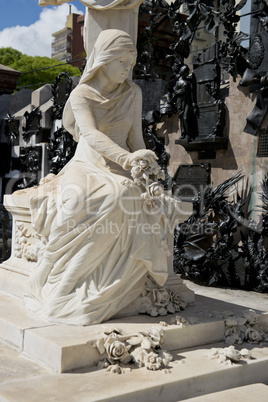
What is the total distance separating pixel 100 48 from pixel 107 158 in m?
0.92

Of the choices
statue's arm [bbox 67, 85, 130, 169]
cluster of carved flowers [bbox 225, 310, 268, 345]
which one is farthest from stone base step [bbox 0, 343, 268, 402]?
statue's arm [bbox 67, 85, 130, 169]

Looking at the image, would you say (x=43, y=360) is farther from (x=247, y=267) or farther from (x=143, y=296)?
(x=247, y=267)

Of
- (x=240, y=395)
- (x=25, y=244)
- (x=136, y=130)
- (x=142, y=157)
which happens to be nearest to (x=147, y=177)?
(x=142, y=157)

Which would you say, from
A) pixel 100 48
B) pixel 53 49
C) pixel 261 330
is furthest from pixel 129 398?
pixel 53 49

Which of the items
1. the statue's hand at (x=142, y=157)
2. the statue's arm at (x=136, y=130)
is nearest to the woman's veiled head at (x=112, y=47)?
the statue's arm at (x=136, y=130)

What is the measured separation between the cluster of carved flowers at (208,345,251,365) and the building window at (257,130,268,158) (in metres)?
4.67

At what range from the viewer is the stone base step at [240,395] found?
315cm

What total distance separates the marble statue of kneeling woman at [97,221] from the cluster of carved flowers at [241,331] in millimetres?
661

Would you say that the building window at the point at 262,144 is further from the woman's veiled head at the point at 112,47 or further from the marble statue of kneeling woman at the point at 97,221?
the woman's veiled head at the point at 112,47

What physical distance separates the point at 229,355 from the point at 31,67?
101 feet

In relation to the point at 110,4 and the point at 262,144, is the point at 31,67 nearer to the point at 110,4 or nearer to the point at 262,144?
the point at 262,144

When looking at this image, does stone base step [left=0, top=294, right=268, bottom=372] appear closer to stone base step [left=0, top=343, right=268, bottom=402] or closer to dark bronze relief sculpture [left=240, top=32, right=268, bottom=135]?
stone base step [left=0, top=343, right=268, bottom=402]

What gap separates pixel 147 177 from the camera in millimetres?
4078

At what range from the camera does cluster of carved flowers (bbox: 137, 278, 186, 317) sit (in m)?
4.24
